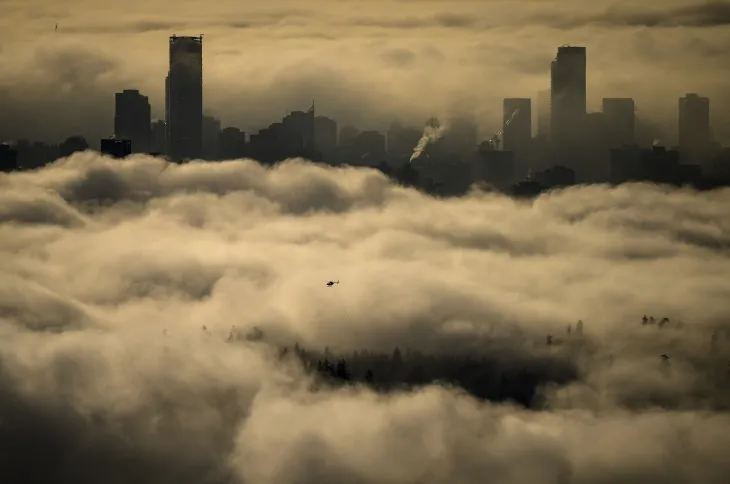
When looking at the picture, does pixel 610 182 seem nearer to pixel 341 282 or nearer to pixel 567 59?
pixel 567 59

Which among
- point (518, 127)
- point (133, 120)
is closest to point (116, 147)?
point (133, 120)

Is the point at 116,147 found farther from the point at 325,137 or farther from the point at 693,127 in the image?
the point at 693,127

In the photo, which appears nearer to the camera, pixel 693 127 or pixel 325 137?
pixel 693 127

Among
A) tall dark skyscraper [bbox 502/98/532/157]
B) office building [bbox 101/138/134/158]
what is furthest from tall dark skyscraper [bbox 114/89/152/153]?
tall dark skyscraper [bbox 502/98/532/157]

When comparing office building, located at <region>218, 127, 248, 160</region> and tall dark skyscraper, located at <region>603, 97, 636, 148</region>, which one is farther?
office building, located at <region>218, 127, 248, 160</region>

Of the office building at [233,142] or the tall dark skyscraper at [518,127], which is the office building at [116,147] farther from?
the tall dark skyscraper at [518,127]

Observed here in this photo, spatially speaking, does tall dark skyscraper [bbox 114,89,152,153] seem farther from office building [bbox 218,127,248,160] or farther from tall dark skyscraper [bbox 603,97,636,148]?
tall dark skyscraper [bbox 603,97,636,148]
